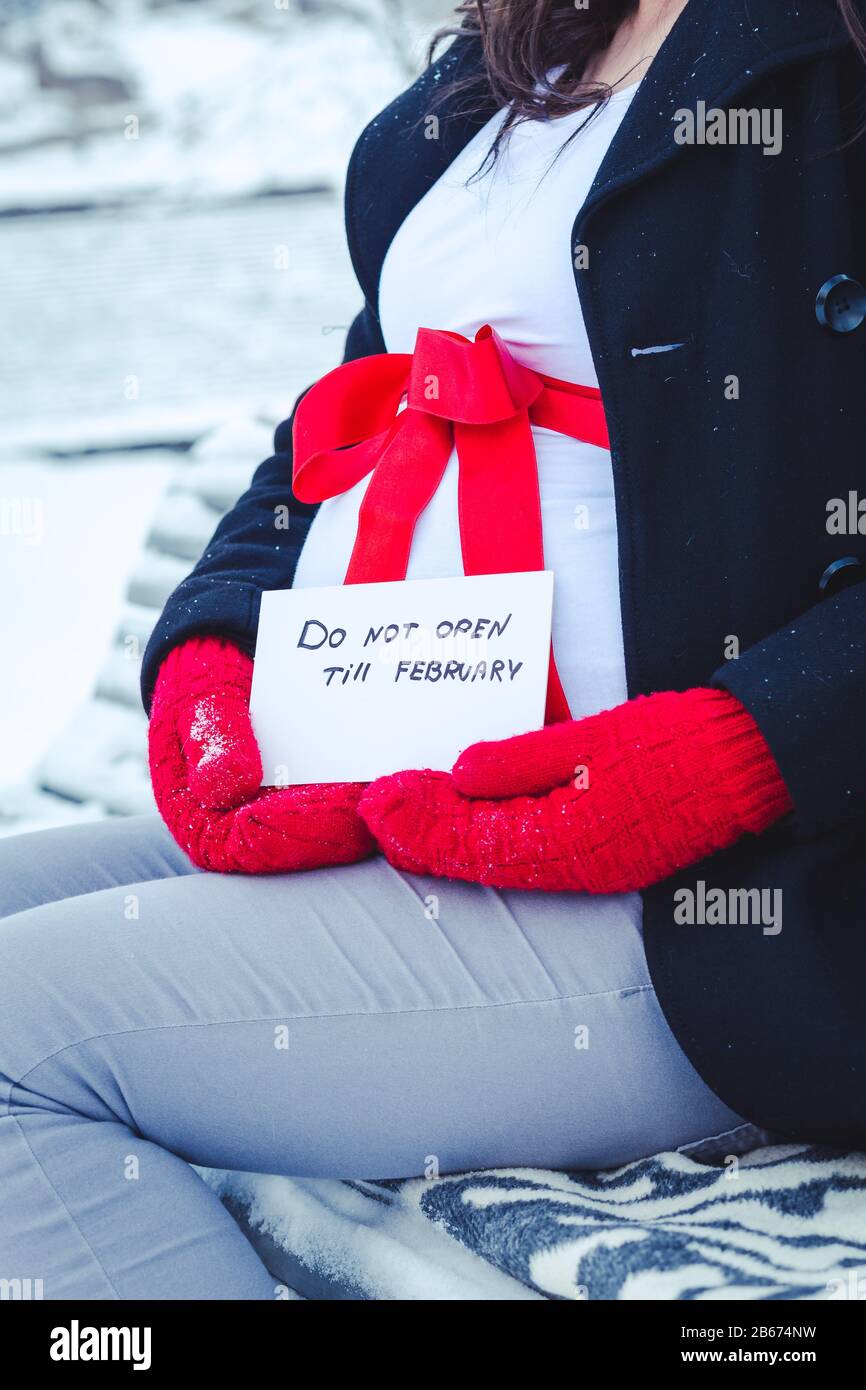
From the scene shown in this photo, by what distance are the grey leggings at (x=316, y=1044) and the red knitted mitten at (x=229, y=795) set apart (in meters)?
0.02

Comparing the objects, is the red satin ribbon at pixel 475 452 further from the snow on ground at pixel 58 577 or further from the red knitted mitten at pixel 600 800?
the snow on ground at pixel 58 577

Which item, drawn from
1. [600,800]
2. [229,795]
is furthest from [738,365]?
[229,795]

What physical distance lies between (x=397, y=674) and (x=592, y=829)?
15cm

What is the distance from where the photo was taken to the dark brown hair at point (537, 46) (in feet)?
2.55

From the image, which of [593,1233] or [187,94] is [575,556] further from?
[187,94]

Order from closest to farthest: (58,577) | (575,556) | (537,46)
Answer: (575,556) < (537,46) < (58,577)

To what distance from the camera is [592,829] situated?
0.56m

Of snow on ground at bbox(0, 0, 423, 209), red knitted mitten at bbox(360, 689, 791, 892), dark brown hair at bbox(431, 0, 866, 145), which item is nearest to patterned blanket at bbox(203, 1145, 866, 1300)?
red knitted mitten at bbox(360, 689, 791, 892)

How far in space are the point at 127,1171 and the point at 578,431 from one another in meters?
0.42

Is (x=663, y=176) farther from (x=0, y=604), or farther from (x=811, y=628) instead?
(x=0, y=604)

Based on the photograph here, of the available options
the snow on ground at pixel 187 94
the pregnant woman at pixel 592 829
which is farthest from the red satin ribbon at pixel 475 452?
the snow on ground at pixel 187 94

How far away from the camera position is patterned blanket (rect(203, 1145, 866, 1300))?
525 millimetres

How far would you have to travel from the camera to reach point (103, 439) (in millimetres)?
1957
